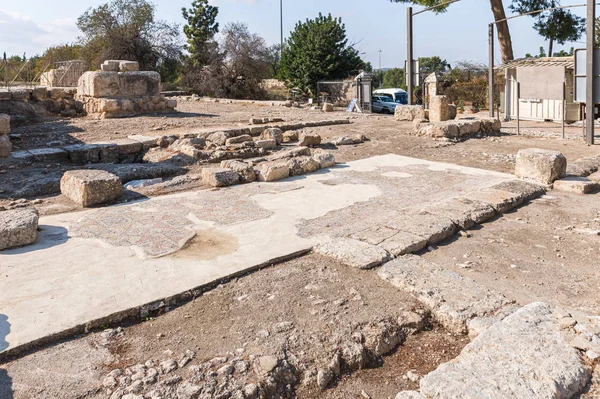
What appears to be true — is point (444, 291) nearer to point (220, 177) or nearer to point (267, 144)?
point (220, 177)

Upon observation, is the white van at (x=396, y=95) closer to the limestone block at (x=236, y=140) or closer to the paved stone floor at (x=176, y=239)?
the limestone block at (x=236, y=140)

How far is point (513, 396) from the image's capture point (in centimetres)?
250

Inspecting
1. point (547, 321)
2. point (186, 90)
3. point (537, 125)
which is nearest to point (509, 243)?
point (547, 321)

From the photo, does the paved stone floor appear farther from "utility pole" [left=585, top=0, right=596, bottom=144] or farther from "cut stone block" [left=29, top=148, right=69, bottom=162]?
Answer: "utility pole" [left=585, top=0, right=596, bottom=144]

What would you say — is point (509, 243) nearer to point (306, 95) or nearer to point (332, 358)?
point (332, 358)

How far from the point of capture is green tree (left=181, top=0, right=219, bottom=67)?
108 ft

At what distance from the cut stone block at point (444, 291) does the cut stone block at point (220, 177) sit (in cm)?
371

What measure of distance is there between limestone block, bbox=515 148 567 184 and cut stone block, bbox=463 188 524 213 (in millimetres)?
1217

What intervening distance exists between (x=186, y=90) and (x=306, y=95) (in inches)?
315

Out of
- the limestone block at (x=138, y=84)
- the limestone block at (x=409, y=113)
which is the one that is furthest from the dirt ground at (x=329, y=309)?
the limestone block at (x=138, y=84)

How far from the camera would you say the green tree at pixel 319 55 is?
89.3ft

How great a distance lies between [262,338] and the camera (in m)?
3.38

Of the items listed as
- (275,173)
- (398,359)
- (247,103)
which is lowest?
(398,359)

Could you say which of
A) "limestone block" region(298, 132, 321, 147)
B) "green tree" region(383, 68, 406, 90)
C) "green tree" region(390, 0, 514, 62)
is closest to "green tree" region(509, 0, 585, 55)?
"green tree" region(390, 0, 514, 62)
